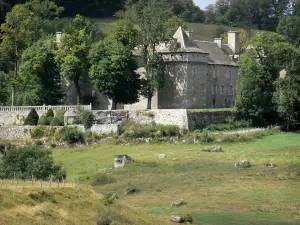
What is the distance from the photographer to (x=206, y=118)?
83.4 m

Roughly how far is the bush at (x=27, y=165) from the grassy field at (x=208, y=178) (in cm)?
338

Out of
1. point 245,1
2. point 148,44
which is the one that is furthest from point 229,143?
point 245,1

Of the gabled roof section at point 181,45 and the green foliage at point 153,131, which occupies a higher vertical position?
the gabled roof section at point 181,45

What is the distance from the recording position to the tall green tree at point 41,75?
89438 mm

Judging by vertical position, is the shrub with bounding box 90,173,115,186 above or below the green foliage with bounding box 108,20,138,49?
below

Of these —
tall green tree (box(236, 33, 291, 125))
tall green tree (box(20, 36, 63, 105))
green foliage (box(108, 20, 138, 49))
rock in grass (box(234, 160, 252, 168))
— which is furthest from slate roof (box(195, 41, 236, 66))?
rock in grass (box(234, 160, 252, 168))

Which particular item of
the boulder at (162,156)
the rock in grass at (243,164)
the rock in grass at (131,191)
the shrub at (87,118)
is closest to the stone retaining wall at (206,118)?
the shrub at (87,118)

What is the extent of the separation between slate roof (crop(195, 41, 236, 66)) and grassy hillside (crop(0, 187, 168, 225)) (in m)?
44.4

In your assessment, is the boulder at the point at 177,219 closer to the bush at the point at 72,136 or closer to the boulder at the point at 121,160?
the boulder at the point at 121,160

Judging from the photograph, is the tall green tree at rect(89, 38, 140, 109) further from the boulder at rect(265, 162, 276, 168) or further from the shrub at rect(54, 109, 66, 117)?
the boulder at rect(265, 162, 276, 168)

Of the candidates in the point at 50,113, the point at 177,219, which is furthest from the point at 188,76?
the point at 177,219

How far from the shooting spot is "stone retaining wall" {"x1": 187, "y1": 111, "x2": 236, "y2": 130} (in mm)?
81375

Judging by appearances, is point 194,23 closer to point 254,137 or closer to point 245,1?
point 245,1

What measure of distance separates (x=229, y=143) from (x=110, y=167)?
11776 millimetres
